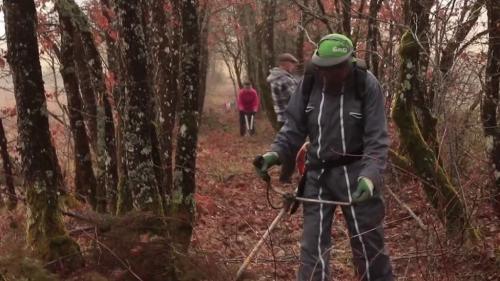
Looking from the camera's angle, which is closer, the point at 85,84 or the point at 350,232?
the point at 350,232

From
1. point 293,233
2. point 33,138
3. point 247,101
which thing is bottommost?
point 293,233

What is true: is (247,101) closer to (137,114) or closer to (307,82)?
(137,114)

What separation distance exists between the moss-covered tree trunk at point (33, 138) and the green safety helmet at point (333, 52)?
235 cm

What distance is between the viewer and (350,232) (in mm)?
4633

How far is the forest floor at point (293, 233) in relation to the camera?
16.6 feet

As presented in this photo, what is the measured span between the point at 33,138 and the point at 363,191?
9.09ft

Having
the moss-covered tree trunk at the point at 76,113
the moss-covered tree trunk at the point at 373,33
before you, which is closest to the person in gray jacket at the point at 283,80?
the moss-covered tree trunk at the point at 373,33

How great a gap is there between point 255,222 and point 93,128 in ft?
9.65

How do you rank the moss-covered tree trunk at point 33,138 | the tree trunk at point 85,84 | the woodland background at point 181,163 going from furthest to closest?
the tree trunk at point 85,84
the moss-covered tree trunk at point 33,138
the woodland background at point 181,163

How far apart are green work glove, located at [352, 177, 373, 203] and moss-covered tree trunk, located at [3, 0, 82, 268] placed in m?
2.24

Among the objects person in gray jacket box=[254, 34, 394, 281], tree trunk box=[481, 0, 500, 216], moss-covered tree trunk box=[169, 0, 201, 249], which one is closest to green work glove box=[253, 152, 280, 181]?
person in gray jacket box=[254, 34, 394, 281]

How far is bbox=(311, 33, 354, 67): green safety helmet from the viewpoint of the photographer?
175 inches

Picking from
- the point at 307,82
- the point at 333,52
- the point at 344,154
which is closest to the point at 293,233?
the point at 307,82

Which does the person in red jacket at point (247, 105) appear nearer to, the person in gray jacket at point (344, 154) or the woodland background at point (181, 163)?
the woodland background at point (181, 163)
